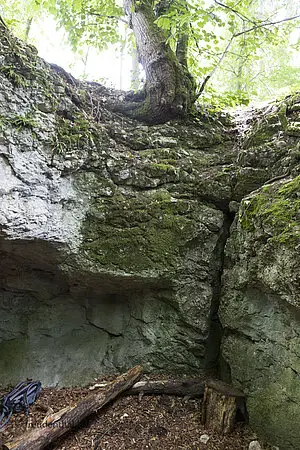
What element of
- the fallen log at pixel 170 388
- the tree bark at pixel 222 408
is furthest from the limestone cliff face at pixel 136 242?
the fallen log at pixel 170 388

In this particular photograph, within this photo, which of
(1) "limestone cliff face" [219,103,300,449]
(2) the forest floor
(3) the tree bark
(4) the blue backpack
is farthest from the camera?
(4) the blue backpack

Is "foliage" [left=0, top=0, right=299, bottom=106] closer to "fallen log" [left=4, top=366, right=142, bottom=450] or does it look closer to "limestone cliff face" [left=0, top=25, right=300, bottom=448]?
"limestone cliff face" [left=0, top=25, right=300, bottom=448]

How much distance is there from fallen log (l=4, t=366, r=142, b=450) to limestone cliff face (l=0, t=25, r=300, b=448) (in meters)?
0.47

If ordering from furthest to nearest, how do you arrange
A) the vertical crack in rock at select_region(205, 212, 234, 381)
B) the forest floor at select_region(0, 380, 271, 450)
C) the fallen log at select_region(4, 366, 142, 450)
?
the vertical crack in rock at select_region(205, 212, 234, 381), the forest floor at select_region(0, 380, 271, 450), the fallen log at select_region(4, 366, 142, 450)

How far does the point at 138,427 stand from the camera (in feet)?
10.4

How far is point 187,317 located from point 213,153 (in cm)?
242

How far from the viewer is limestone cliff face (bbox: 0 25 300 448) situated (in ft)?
10.2

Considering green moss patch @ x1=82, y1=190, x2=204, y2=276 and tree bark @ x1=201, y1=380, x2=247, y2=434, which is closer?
tree bark @ x1=201, y1=380, x2=247, y2=434

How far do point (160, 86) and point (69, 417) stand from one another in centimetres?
450

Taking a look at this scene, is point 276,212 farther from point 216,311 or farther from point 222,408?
point 222,408

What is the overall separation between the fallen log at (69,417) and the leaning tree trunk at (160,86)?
372cm

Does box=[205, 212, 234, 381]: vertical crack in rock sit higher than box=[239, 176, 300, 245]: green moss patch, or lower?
lower

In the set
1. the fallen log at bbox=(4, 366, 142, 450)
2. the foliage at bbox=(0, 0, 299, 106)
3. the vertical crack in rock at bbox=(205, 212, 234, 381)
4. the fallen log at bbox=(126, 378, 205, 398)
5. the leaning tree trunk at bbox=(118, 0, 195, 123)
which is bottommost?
the fallen log at bbox=(4, 366, 142, 450)

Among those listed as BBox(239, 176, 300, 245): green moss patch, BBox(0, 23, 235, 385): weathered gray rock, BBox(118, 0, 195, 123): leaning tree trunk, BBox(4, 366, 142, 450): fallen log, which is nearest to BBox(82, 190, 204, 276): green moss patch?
BBox(0, 23, 235, 385): weathered gray rock
